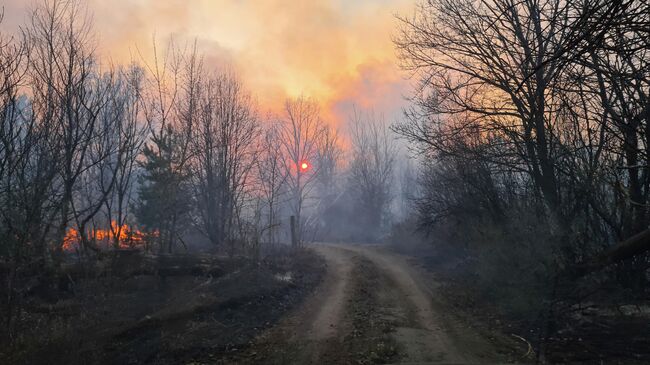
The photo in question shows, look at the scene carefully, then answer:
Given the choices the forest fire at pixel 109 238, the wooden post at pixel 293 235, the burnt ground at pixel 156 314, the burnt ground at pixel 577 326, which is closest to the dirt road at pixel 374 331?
the burnt ground at pixel 577 326

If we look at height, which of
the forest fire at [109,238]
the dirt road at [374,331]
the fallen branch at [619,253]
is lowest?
the dirt road at [374,331]

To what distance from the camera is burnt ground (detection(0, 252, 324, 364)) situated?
740cm

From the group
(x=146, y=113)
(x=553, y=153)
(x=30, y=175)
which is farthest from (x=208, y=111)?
(x=553, y=153)

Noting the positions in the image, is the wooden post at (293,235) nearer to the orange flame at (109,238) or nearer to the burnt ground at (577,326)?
the orange flame at (109,238)

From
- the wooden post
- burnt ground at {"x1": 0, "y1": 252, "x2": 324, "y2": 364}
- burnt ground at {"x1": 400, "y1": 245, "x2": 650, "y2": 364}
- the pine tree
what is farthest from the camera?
the wooden post

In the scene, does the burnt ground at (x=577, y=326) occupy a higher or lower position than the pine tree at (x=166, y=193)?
lower

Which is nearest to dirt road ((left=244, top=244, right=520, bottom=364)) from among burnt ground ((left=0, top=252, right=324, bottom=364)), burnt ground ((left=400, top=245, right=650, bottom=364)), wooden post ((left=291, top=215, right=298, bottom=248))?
burnt ground ((left=400, top=245, right=650, bottom=364))

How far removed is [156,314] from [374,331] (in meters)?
5.37

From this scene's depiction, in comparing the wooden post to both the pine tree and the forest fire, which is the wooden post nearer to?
the pine tree

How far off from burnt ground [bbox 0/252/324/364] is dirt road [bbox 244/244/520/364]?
88 cm

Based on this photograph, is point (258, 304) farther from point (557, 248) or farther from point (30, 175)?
point (557, 248)

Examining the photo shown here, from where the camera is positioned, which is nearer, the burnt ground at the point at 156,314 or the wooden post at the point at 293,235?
the burnt ground at the point at 156,314

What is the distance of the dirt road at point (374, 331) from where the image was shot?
7.64m

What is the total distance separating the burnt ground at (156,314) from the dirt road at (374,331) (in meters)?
0.88
